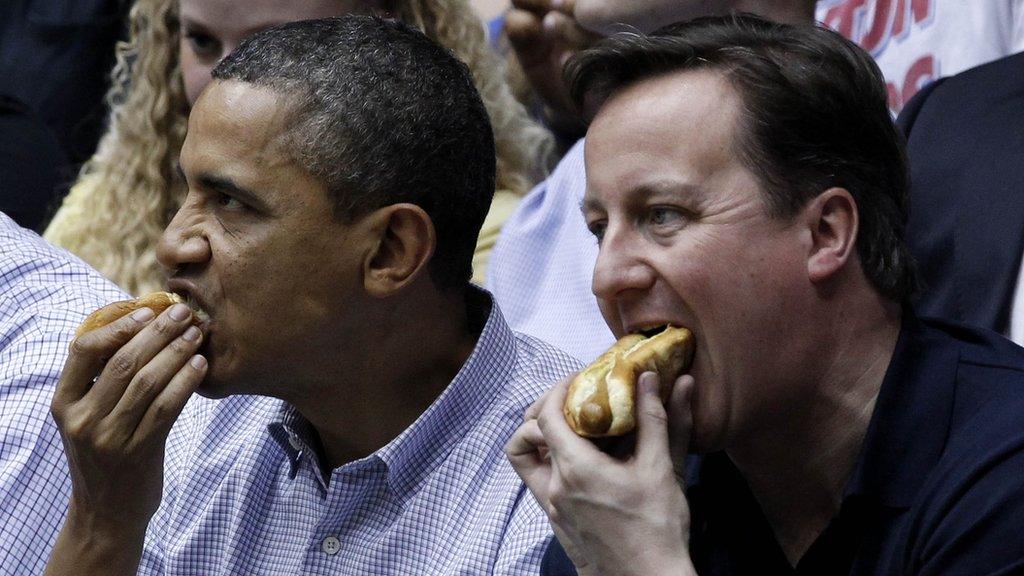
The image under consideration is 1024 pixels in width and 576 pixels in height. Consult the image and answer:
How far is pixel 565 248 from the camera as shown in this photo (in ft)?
12.9

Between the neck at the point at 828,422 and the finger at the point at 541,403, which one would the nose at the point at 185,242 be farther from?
the neck at the point at 828,422

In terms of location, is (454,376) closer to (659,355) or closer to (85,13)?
(659,355)

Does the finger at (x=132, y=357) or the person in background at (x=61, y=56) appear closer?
the finger at (x=132, y=357)

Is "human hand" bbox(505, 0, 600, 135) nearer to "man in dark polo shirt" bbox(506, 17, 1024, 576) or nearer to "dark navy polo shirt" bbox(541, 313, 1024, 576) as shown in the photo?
"man in dark polo shirt" bbox(506, 17, 1024, 576)

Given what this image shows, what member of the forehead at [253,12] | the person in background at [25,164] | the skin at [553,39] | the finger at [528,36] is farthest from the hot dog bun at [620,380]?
the person in background at [25,164]

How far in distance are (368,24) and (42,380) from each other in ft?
3.15

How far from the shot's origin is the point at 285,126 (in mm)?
2734

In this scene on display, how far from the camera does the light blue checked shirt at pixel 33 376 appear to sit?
118 inches

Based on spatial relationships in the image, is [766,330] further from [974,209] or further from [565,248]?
[565,248]

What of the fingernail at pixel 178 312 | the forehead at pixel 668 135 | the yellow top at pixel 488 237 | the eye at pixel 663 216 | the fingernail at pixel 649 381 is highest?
the forehead at pixel 668 135

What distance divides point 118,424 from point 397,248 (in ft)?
1.87

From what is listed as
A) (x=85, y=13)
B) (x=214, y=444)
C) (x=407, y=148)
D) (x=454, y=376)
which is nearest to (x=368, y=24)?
(x=407, y=148)

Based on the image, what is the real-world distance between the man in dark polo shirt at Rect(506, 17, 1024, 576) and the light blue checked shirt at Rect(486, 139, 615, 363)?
127cm

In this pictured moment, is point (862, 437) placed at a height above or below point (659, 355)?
below
